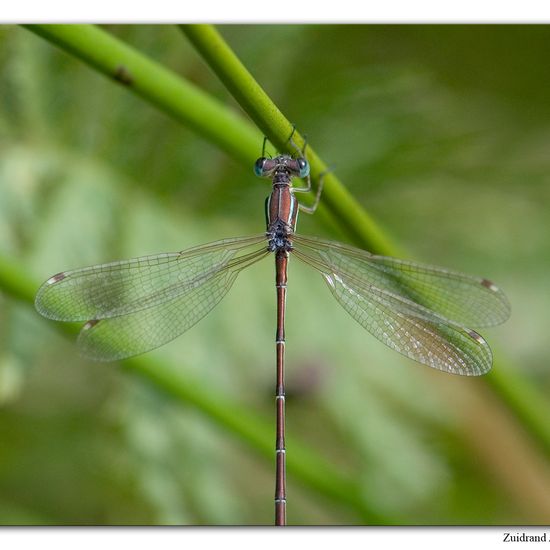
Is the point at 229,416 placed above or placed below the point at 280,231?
below

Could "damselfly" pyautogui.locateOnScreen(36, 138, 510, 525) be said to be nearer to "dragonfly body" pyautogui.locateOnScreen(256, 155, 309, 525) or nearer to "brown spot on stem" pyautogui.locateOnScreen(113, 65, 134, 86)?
"dragonfly body" pyautogui.locateOnScreen(256, 155, 309, 525)

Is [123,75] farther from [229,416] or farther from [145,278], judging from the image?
[229,416]

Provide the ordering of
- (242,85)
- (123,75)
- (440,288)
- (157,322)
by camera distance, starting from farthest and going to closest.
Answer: (157,322) < (440,288) < (123,75) < (242,85)

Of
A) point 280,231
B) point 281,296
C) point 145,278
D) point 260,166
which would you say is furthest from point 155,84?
point 281,296

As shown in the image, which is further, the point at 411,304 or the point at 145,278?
the point at 145,278

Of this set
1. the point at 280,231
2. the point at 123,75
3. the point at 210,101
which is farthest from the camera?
the point at 280,231

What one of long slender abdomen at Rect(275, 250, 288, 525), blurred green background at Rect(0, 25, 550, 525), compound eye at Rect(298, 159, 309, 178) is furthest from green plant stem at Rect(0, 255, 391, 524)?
compound eye at Rect(298, 159, 309, 178)

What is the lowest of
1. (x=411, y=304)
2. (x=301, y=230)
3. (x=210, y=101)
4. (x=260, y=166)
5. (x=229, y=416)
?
(x=229, y=416)
